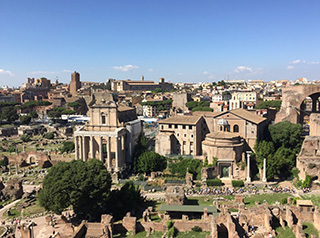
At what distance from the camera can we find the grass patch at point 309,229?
85.7 feet

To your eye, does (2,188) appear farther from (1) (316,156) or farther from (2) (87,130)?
(1) (316,156)

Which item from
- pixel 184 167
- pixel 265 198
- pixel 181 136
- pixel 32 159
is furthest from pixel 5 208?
pixel 265 198

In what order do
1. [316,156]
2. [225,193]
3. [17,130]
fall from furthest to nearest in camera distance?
[17,130], [316,156], [225,193]

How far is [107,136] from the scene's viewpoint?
45.2m

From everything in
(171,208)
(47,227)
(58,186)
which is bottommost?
(47,227)

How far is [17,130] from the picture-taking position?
8769cm

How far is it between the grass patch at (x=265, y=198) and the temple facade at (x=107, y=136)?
19.2m

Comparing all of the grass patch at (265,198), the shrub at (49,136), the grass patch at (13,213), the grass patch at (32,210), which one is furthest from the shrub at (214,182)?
the shrub at (49,136)

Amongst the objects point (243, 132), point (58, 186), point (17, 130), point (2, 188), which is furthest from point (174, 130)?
point (17, 130)

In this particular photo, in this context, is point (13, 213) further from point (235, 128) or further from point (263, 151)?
point (263, 151)

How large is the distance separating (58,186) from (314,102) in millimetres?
50682

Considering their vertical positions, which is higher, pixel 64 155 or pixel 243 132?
pixel 243 132

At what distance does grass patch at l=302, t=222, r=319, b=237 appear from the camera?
1028 inches

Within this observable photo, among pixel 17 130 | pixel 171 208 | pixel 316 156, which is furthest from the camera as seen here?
pixel 17 130
